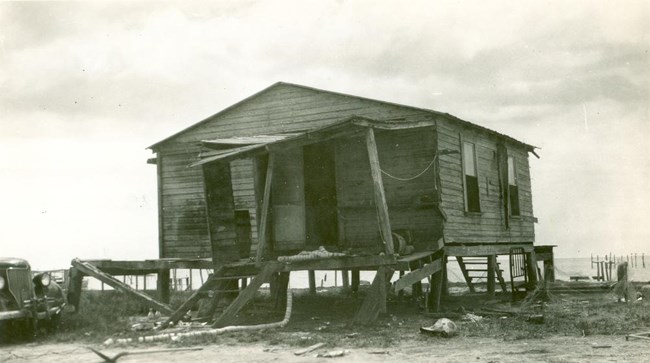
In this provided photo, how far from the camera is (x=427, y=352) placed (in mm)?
9883

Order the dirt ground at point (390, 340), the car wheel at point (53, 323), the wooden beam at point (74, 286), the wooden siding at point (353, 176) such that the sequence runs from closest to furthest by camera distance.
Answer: the dirt ground at point (390, 340) → the car wheel at point (53, 323) → the wooden beam at point (74, 286) → the wooden siding at point (353, 176)

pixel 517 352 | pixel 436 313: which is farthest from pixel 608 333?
pixel 436 313

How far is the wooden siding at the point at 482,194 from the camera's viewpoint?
55.7 feet

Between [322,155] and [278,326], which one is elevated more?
[322,155]

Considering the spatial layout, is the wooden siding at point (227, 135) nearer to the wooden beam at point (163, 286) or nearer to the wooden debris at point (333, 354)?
the wooden beam at point (163, 286)

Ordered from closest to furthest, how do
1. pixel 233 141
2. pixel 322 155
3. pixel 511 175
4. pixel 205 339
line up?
pixel 205 339 → pixel 233 141 → pixel 322 155 → pixel 511 175

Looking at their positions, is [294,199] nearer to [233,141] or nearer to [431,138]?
[233,141]

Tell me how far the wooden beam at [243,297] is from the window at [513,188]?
35.0 feet

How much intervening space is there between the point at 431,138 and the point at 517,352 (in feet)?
25.1

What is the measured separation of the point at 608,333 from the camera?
11.7 m

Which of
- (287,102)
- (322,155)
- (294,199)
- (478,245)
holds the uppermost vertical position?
(287,102)

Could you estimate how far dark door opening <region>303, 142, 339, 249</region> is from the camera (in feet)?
57.1

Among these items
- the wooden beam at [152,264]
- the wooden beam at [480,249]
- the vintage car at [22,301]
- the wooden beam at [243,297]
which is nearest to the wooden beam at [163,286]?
the wooden beam at [152,264]

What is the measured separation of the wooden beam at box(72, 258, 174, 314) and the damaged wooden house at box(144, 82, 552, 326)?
98 centimetres
